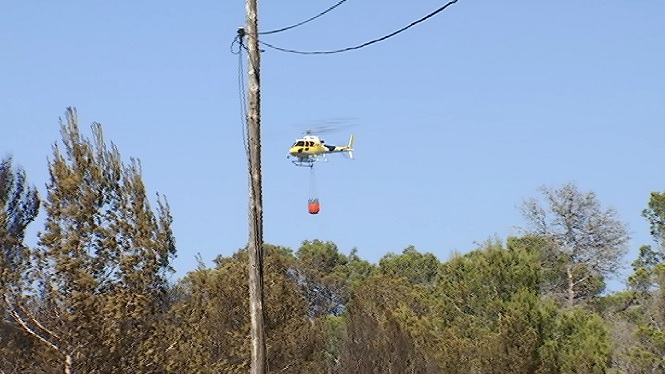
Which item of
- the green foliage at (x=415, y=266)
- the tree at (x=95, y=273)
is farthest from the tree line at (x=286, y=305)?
the green foliage at (x=415, y=266)

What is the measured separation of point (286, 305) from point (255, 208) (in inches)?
737

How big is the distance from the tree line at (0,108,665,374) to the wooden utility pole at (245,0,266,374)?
4.46 m

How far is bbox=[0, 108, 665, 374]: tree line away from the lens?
1847 centimetres

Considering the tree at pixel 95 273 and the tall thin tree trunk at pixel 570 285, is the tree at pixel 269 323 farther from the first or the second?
the tall thin tree trunk at pixel 570 285

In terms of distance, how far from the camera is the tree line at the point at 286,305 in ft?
60.6

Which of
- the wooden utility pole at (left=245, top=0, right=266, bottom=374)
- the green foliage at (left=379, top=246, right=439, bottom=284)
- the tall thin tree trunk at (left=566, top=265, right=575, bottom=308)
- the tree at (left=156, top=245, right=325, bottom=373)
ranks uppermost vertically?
the green foliage at (left=379, top=246, right=439, bottom=284)

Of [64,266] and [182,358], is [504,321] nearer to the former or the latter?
[182,358]

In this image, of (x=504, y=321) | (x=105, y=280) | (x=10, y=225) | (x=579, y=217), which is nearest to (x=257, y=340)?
(x=105, y=280)

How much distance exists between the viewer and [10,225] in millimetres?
22562

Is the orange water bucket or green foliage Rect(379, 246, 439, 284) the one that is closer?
the orange water bucket

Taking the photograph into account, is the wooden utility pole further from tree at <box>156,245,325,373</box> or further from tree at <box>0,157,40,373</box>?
tree at <box>156,245,325,373</box>

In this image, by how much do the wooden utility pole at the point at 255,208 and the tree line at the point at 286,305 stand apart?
4461mm

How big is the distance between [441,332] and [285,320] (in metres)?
5.67

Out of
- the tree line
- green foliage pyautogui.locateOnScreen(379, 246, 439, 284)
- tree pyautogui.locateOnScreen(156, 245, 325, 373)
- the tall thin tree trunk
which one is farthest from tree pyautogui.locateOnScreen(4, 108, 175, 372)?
green foliage pyautogui.locateOnScreen(379, 246, 439, 284)
